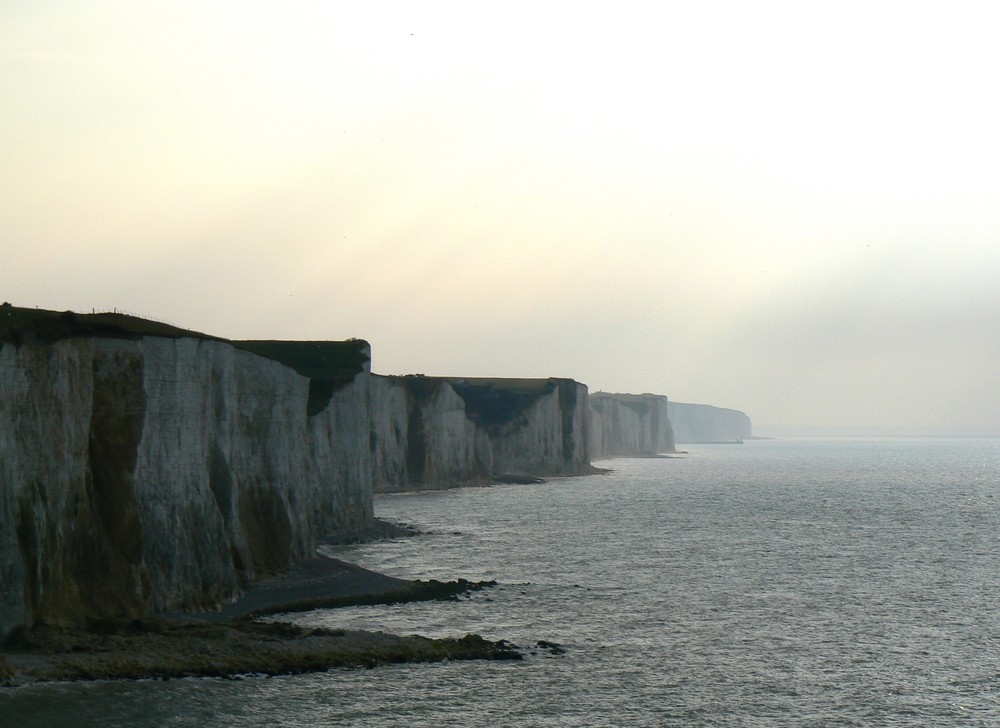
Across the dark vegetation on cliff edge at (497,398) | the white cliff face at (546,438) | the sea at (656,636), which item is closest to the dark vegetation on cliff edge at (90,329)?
the sea at (656,636)

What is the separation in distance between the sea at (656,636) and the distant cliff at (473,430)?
29.6 metres

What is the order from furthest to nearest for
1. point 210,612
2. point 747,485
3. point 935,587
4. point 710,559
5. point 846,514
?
point 747,485 < point 846,514 < point 710,559 < point 935,587 < point 210,612

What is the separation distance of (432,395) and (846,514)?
40.2 metres

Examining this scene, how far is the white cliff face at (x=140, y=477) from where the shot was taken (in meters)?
29.9

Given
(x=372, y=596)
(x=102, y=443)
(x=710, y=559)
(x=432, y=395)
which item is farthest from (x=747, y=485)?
(x=102, y=443)

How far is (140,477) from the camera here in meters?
34.9

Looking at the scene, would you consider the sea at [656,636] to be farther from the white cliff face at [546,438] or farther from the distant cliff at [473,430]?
the white cliff face at [546,438]

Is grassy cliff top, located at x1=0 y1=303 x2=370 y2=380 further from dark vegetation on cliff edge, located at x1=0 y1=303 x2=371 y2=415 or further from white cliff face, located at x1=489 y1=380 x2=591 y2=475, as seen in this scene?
white cliff face, located at x1=489 y1=380 x2=591 y2=475

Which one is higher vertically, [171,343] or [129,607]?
[171,343]

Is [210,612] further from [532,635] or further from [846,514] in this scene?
[846,514]

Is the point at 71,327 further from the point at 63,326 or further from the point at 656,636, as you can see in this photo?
the point at 656,636

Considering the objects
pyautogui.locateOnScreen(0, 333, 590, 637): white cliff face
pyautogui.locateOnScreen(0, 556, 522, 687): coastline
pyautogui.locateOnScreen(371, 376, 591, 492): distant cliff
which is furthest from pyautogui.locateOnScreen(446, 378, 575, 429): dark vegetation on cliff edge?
pyautogui.locateOnScreen(0, 556, 522, 687): coastline

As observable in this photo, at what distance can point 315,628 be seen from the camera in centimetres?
3434

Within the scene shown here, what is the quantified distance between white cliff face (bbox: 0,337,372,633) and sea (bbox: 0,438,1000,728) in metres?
4.09
